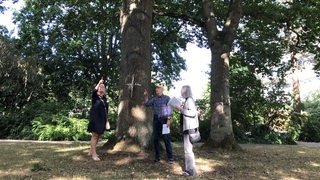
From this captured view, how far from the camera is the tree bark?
477 inches

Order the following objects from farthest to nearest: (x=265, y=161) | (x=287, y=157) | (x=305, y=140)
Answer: (x=305, y=140) < (x=287, y=157) < (x=265, y=161)

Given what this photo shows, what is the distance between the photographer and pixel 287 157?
11438 mm

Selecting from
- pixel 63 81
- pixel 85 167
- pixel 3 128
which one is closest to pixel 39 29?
pixel 63 81

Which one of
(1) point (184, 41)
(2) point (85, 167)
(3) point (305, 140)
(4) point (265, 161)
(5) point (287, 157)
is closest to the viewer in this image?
(2) point (85, 167)

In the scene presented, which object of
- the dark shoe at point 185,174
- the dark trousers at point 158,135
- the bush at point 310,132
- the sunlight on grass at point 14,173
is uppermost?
the bush at point 310,132

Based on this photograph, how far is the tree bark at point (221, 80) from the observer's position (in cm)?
1212

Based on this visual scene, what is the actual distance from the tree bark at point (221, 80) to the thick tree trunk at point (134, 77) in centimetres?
301

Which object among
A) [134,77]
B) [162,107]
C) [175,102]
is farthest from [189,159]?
[134,77]

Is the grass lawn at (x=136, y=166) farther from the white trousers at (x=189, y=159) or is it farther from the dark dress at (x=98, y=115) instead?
the dark dress at (x=98, y=115)

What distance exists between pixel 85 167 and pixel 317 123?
17.4 meters

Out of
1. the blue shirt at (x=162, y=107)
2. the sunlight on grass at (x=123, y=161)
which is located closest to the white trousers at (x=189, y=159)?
the blue shirt at (x=162, y=107)

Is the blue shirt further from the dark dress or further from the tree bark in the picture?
the tree bark

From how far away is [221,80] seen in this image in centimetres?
1243

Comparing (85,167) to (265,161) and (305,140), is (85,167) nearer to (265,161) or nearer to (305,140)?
(265,161)
